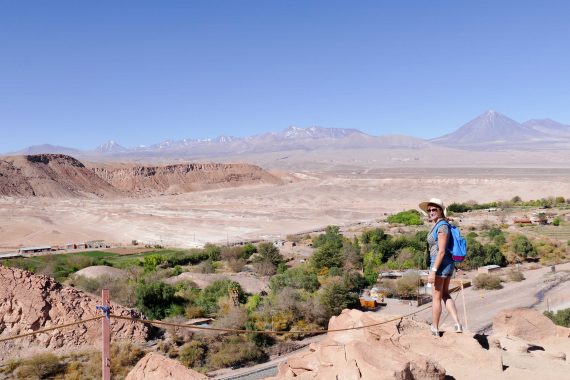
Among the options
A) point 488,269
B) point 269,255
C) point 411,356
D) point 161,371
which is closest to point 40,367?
point 161,371

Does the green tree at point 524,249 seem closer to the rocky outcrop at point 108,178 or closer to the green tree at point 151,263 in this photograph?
the green tree at point 151,263

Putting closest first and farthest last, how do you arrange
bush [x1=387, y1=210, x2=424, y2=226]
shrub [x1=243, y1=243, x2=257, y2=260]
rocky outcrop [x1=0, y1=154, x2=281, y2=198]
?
1. shrub [x1=243, y1=243, x2=257, y2=260]
2. bush [x1=387, y1=210, x2=424, y2=226]
3. rocky outcrop [x1=0, y1=154, x2=281, y2=198]

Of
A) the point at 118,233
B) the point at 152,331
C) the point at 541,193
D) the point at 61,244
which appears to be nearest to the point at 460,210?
the point at 541,193

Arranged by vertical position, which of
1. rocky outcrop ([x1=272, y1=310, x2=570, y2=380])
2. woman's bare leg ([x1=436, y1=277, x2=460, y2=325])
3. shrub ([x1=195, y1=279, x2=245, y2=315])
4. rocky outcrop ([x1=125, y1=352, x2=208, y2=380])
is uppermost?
woman's bare leg ([x1=436, y1=277, x2=460, y2=325])

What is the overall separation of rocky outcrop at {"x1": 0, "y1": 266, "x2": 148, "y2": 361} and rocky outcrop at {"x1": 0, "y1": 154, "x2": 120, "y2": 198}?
2768 inches

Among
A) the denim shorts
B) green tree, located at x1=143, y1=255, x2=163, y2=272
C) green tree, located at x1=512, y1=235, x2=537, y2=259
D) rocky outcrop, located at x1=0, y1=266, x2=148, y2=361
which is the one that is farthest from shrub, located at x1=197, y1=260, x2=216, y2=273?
the denim shorts

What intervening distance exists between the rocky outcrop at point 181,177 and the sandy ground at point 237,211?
42.8 feet

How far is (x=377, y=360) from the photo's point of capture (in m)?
5.25

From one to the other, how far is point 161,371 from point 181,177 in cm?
10147

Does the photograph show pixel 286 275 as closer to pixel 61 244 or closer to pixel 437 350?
pixel 437 350

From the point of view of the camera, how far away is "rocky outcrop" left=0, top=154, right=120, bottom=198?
263 ft

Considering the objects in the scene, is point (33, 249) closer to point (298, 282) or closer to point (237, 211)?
point (298, 282)

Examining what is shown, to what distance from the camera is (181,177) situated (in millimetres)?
105938

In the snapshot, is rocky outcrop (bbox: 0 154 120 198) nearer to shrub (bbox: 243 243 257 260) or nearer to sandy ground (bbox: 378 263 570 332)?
shrub (bbox: 243 243 257 260)
